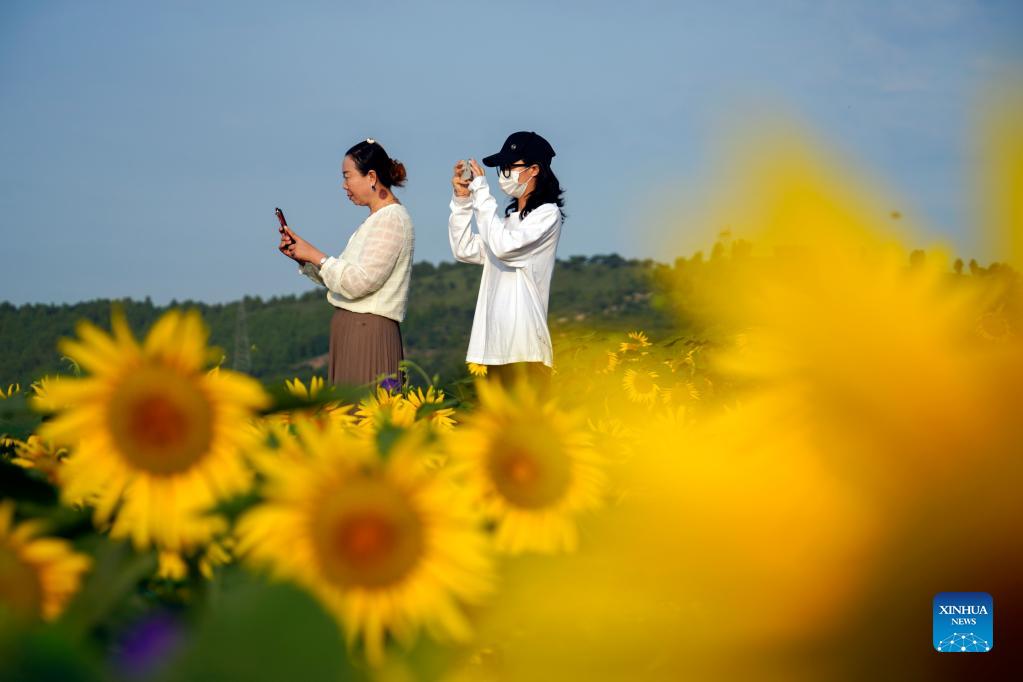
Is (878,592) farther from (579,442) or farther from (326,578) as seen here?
(579,442)

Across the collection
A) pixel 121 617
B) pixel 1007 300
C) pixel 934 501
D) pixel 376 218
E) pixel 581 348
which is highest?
pixel 376 218

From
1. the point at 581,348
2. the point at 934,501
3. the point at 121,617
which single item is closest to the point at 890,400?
the point at 934,501

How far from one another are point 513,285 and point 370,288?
2.49 feet

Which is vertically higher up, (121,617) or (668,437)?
(668,437)

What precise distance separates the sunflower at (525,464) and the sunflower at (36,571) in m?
0.30

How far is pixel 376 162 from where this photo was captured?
612 cm

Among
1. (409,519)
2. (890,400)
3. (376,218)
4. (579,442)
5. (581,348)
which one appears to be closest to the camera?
(890,400)

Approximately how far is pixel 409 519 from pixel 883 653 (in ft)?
1.10

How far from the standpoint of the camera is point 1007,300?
0.60 m

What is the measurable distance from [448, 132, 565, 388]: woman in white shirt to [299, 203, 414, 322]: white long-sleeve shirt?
31 centimetres

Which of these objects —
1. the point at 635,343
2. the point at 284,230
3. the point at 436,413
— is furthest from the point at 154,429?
the point at 635,343

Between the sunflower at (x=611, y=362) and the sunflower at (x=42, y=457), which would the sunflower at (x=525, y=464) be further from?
the sunflower at (x=611, y=362)

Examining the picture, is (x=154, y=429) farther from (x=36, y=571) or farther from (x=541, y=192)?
(x=541, y=192)

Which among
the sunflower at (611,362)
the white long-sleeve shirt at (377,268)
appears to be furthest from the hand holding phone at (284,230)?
the sunflower at (611,362)
